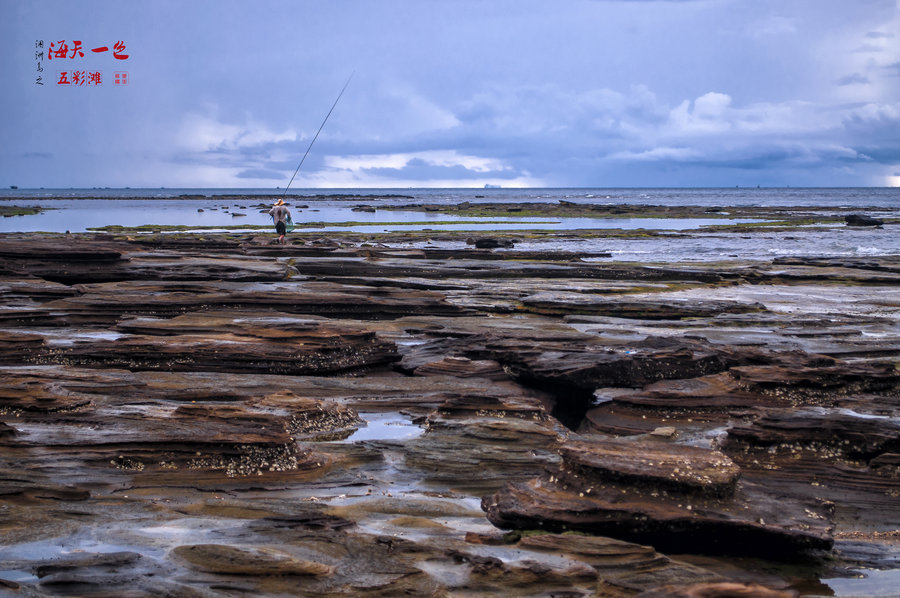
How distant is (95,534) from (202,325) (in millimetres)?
9590

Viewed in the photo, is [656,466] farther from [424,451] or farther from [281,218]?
[281,218]

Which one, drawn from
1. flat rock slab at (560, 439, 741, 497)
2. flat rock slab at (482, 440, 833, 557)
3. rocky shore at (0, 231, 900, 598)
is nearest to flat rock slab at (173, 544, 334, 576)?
rocky shore at (0, 231, 900, 598)

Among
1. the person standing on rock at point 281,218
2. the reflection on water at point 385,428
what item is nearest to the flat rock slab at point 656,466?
the reflection on water at point 385,428

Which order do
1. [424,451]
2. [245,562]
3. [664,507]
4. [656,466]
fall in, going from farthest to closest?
[424,451] → [656,466] → [664,507] → [245,562]

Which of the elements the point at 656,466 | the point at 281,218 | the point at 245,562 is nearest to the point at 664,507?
the point at 656,466

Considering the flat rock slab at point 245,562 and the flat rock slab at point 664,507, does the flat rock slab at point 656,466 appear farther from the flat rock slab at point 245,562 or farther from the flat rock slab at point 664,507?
the flat rock slab at point 245,562

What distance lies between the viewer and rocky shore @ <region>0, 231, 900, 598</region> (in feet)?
24.9

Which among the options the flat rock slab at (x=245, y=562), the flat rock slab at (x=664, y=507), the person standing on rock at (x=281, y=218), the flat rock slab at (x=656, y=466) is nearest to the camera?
the flat rock slab at (x=245, y=562)

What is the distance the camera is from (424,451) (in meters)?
11.4

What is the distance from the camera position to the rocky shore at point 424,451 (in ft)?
24.9

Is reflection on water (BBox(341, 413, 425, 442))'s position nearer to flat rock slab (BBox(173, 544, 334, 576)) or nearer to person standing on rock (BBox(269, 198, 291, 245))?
flat rock slab (BBox(173, 544, 334, 576))

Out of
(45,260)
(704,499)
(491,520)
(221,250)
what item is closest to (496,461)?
(491,520)

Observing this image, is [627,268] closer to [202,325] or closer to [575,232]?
[202,325]

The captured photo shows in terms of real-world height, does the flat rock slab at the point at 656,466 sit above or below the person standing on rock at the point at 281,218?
below
